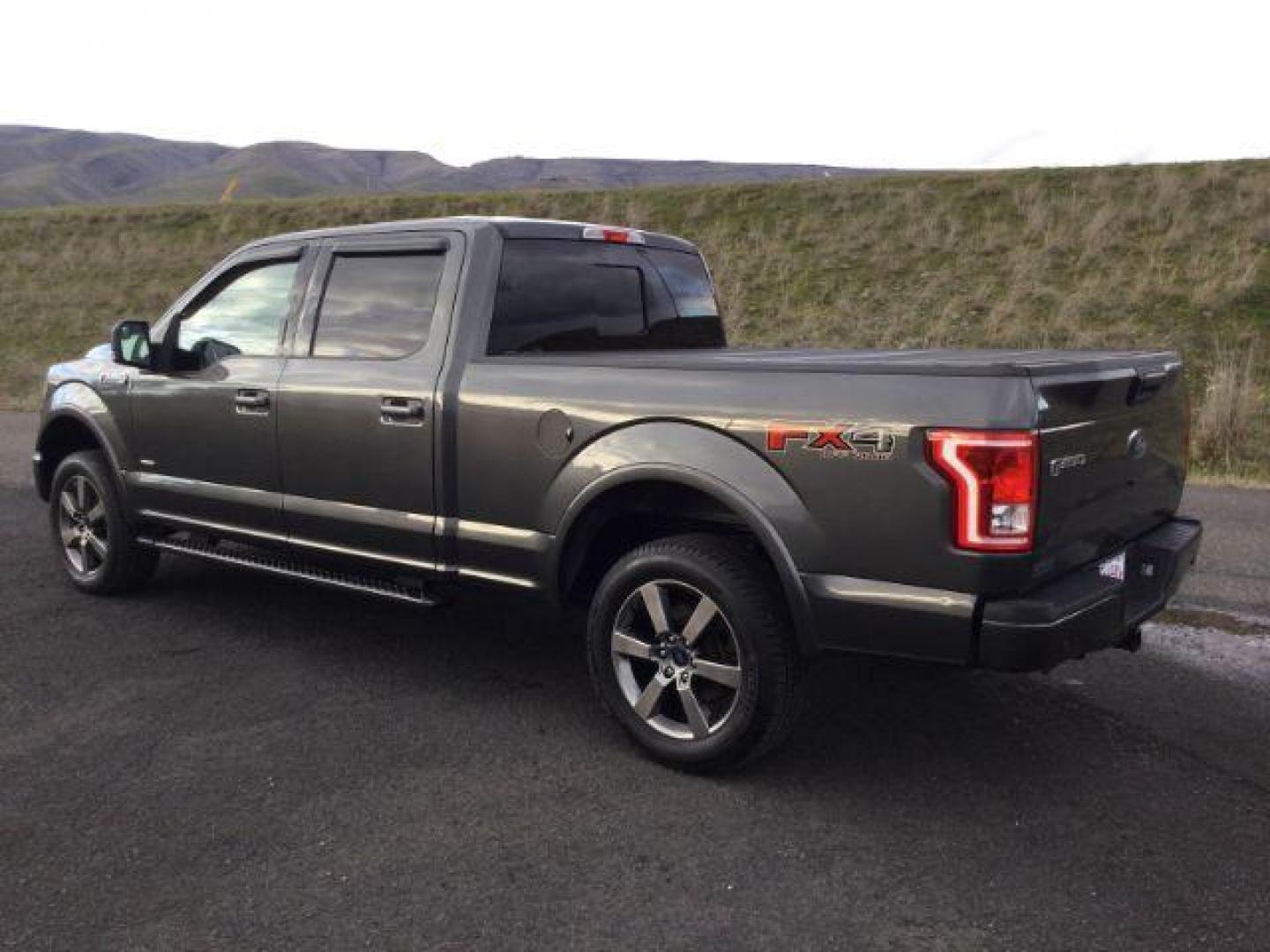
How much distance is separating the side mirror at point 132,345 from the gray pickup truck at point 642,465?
0.02 metres

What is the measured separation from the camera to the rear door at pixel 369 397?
4.27 meters

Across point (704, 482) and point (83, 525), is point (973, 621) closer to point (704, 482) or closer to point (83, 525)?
point (704, 482)

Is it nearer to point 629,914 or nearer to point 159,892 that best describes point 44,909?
point 159,892

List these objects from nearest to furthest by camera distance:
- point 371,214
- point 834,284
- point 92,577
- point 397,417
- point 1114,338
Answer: point 397,417 < point 92,577 < point 1114,338 < point 834,284 < point 371,214

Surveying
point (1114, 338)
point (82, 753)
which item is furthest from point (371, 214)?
point (82, 753)

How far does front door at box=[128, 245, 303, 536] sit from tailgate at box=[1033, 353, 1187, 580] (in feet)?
10.4

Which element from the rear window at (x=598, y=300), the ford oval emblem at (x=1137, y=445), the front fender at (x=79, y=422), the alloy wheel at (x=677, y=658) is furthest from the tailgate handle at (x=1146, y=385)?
the front fender at (x=79, y=422)

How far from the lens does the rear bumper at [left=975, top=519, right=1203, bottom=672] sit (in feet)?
10.0

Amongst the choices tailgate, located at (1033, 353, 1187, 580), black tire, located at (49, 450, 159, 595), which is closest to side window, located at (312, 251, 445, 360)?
black tire, located at (49, 450, 159, 595)

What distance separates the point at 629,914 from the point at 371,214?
3159 cm

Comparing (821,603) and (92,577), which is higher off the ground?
(821,603)

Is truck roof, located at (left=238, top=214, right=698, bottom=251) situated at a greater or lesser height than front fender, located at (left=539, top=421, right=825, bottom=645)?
greater

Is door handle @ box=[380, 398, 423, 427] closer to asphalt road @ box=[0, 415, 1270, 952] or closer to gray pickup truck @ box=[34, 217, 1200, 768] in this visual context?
gray pickup truck @ box=[34, 217, 1200, 768]

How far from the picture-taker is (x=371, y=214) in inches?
1267
